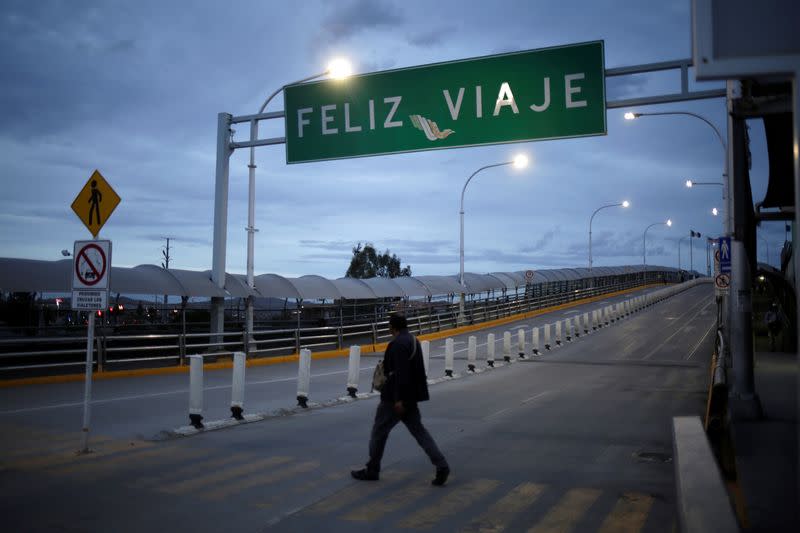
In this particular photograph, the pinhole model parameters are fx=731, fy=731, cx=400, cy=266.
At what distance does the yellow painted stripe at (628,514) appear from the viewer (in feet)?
20.8

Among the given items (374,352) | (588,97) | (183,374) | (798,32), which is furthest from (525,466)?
(374,352)

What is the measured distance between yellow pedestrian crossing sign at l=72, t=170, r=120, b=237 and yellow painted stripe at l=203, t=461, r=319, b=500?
13.3ft

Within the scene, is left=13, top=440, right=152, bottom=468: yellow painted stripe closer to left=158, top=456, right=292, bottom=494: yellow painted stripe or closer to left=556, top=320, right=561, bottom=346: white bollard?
left=158, top=456, right=292, bottom=494: yellow painted stripe

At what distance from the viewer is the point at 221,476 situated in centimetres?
810

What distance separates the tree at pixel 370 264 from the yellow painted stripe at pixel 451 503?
327 ft

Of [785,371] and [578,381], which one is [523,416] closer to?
[578,381]

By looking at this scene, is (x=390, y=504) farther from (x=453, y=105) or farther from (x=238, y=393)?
(x=453, y=105)

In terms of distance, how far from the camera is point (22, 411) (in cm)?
1250

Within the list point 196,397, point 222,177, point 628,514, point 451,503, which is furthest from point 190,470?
point 222,177

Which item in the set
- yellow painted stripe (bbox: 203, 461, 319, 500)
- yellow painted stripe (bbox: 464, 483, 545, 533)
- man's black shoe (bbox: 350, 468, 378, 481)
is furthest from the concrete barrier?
yellow painted stripe (bbox: 203, 461, 319, 500)

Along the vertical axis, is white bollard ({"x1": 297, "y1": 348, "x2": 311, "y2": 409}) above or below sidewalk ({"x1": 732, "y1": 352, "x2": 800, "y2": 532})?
above

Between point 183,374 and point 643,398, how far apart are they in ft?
39.1

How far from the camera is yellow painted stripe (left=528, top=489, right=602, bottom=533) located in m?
6.30

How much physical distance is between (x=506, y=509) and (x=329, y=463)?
2.73 meters
